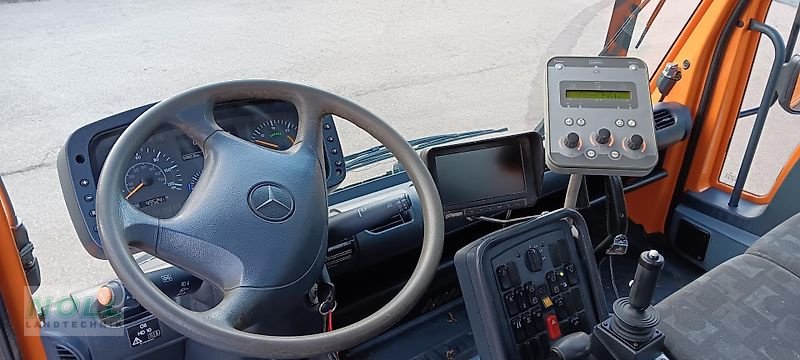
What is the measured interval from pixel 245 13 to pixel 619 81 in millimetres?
1574

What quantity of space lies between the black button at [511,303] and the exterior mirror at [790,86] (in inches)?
50.3

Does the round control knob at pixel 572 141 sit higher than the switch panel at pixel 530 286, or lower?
higher

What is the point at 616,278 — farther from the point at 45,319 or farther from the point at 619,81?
the point at 45,319

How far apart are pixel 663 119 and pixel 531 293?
3.97ft

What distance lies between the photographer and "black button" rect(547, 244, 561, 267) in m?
1.75

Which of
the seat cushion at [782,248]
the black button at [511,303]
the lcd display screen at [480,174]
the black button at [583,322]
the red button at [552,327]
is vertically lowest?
the black button at [583,322]

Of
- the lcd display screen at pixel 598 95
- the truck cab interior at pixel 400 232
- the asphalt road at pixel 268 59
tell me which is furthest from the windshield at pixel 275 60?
the lcd display screen at pixel 598 95

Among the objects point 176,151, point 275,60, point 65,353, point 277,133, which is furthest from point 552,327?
point 275,60

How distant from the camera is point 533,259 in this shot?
5.65 ft

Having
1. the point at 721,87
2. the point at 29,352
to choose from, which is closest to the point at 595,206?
the point at 721,87

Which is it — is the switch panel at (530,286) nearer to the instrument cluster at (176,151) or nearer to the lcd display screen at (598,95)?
the lcd display screen at (598,95)

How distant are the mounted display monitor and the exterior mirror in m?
1.11

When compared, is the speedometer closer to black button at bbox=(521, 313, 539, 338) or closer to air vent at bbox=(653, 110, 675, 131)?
black button at bbox=(521, 313, 539, 338)

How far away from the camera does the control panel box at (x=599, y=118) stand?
144cm
